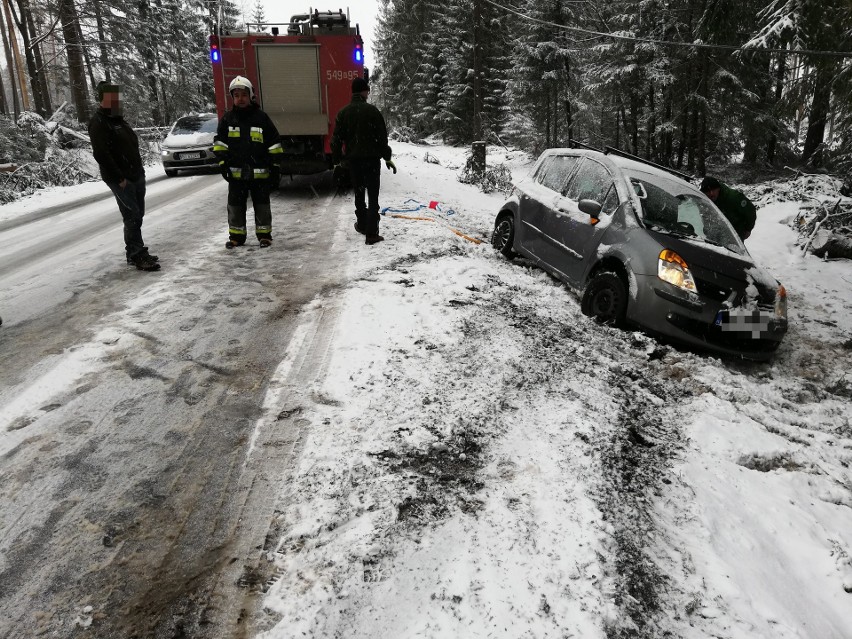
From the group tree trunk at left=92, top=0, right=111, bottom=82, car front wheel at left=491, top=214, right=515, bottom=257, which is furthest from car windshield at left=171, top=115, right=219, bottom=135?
car front wheel at left=491, top=214, right=515, bottom=257

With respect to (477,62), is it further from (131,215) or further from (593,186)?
(131,215)

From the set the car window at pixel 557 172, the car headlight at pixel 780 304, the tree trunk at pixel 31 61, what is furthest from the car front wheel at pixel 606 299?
the tree trunk at pixel 31 61

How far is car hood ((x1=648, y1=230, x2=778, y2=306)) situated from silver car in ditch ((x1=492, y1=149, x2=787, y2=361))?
1 cm

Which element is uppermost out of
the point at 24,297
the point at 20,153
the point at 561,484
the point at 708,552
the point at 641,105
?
the point at 641,105

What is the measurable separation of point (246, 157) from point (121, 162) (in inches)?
55.7

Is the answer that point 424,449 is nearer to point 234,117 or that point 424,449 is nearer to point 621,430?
point 621,430

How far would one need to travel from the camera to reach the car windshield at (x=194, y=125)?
1580cm

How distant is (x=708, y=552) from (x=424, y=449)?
60.1 inches

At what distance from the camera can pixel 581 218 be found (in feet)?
19.7

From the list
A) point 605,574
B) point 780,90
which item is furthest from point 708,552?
point 780,90

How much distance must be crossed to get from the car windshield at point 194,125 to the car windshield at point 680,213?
14.0 meters

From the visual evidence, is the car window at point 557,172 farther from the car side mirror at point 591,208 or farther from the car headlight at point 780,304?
the car headlight at point 780,304

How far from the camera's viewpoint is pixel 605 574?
7.39ft

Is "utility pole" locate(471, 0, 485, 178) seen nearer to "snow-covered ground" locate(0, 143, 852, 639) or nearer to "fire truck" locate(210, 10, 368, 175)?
"fire truck" locate(210, 10, 368, 175)
